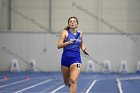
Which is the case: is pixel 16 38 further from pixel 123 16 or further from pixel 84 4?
pixel 123 16

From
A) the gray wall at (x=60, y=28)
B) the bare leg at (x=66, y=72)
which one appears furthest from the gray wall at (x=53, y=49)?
the bare leg at (x=66, y=72)

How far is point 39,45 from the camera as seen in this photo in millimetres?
22172

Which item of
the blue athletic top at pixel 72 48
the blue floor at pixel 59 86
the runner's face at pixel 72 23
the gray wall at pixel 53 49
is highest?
the runner's face at pixel 72 23

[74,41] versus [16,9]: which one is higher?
[16,9]

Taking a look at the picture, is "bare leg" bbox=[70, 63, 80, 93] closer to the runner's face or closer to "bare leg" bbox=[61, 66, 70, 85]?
"bare leg" bbox=[61, 66, 70, 85]

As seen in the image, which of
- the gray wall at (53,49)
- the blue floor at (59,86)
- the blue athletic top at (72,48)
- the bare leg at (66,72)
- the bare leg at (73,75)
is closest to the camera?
the bare leg at (73,75)

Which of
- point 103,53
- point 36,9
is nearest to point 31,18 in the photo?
point 36,9

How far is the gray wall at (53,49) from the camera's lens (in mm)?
21594

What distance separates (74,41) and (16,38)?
51.0ft

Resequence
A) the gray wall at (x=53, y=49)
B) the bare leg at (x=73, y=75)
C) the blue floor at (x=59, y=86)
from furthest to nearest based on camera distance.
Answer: the gray wall at (x=53, y=49)
the blue floor at (x=59, y=86)
the bare leg at (x=73, y=75)

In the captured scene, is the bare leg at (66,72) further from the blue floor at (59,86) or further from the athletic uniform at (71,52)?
the blue floor at (59,86)

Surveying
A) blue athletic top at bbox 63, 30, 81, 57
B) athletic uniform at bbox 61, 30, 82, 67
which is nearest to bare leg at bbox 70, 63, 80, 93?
athletic uniform at bbox 61, 30, 82, 67

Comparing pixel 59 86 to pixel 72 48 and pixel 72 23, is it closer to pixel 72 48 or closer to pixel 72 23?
pixel 72 48

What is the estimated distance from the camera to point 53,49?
72.3 ft
